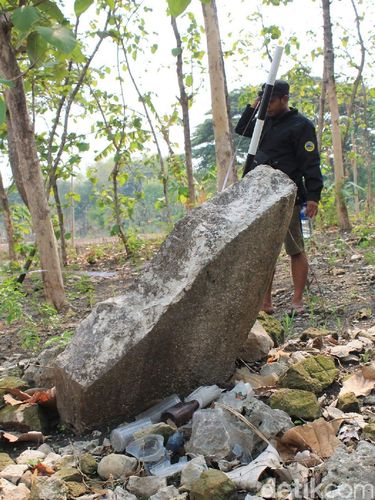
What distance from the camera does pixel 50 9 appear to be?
135 centimetres

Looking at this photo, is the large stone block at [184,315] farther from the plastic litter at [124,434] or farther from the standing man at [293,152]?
the standing man at [293,152]

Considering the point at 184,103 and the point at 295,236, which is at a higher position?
the point at 184,103

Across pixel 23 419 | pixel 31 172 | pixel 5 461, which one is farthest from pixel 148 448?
pixel 31 172

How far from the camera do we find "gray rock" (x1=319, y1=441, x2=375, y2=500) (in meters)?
1.57

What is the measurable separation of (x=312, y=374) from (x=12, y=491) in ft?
4.60

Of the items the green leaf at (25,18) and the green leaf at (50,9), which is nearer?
the green leaf at (25,18)

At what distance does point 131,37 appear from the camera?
8.13 m

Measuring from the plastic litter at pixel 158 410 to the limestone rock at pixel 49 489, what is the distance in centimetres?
56

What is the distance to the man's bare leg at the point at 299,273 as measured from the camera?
13.2 feet

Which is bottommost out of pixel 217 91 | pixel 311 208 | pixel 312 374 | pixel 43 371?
pixel 312 374

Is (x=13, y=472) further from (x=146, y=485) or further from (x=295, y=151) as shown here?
(x=295, y=151)

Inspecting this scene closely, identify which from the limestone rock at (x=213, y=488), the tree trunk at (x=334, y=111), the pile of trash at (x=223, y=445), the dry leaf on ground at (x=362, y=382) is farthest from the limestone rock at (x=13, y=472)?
the tree trunk at (x=334, y=111)

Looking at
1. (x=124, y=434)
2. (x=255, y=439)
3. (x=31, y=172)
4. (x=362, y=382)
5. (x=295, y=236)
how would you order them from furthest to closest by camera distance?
1. (x=31, y=172)
2. (x=295, y=236)
3. (x=362, y=382)
4. (x=124, y=434)
5. (x=255, y=439)

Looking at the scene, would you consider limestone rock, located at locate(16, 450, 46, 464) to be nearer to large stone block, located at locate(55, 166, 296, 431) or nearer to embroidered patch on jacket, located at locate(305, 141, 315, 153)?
large stone block, located at locate(55, 166, 296, 431)
